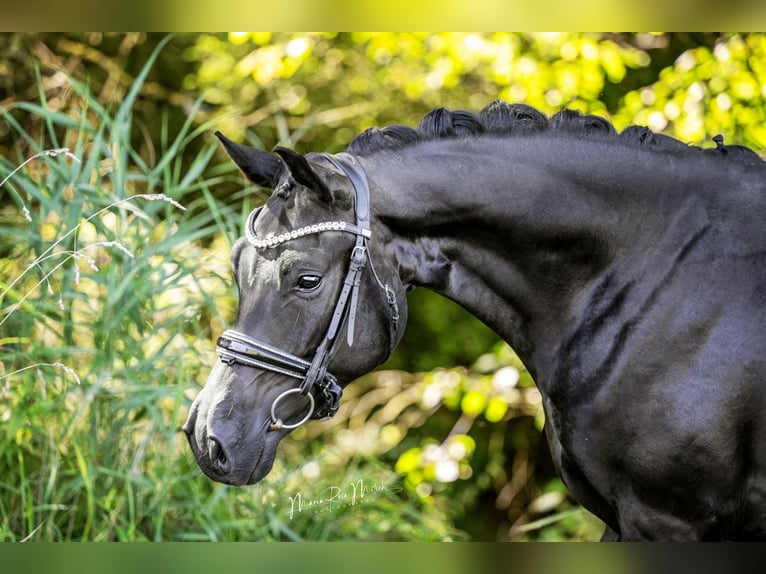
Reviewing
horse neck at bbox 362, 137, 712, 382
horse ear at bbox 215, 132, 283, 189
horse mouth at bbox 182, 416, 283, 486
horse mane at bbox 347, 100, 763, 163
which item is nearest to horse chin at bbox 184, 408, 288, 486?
horse mouth at bbox 182, 416, 283, 486

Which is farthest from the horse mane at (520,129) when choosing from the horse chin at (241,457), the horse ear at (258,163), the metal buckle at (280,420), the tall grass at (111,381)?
the tall grass at (111,381)

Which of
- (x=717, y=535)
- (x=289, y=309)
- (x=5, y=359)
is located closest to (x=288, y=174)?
(x=289, y=309)

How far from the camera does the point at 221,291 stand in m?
4.30

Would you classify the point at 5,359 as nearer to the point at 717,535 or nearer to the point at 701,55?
the point at 717,535

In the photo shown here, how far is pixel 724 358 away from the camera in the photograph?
2256mm

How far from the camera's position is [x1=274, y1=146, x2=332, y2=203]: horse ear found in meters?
2.13

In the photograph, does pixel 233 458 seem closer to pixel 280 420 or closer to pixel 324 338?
pixel 280 420

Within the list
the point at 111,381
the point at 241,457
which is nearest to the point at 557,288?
the point at 241,457

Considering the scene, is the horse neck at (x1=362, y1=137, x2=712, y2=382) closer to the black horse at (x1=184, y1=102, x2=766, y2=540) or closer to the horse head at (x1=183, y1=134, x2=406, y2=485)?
the black horse at (x1=184, y1=102, x2=766, y2=540)

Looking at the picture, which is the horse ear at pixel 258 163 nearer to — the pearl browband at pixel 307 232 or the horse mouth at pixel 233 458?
the pearl browband at pixel 307 232

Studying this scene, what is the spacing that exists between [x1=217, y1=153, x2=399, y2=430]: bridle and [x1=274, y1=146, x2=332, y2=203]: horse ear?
0.27ft

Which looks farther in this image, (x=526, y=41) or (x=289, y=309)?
(x=526, y=41)

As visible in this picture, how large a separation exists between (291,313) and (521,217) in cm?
70
